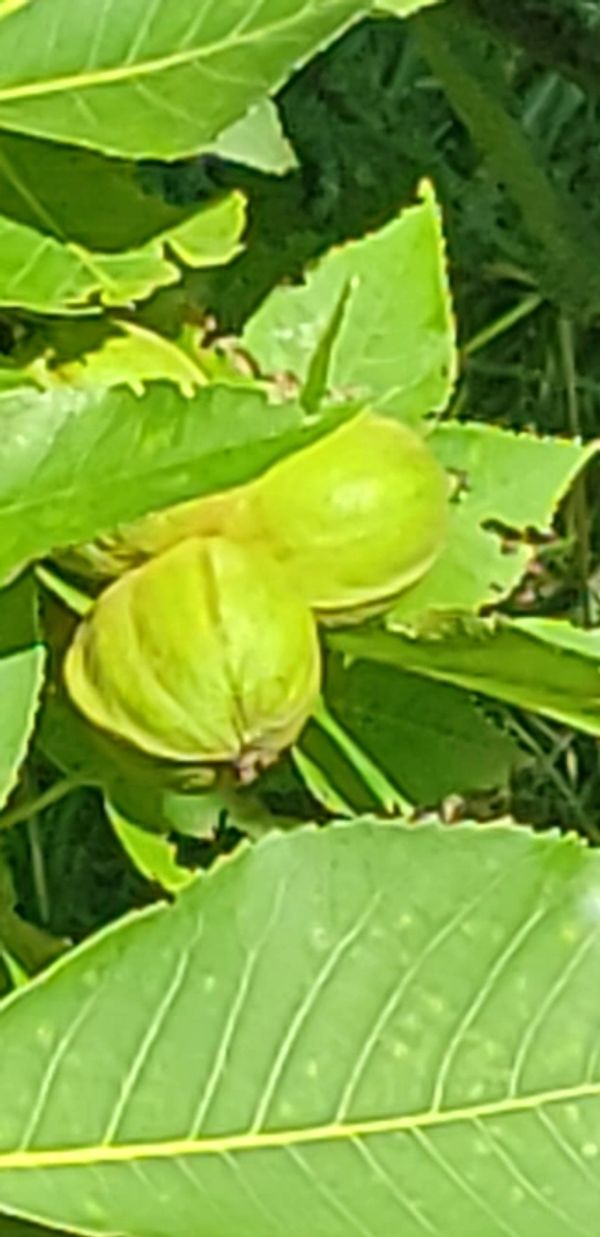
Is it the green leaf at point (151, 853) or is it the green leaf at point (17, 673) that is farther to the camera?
the green leaf at point (151, 853)

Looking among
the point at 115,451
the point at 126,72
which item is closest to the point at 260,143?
the point at 126,72

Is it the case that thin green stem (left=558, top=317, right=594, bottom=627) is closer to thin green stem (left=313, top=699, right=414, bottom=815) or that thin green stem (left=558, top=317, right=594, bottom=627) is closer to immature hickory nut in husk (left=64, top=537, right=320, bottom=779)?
thin green stem (left=313, top=699, right=414, bottom=815)

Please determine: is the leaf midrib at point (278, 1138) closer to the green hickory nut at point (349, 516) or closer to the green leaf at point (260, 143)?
the green hickory nut at point (349, 516)

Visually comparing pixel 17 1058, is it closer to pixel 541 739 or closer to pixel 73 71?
pixel 73 71

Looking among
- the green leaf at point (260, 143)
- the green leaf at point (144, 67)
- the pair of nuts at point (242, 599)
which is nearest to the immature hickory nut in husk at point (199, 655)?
the pair of nuts at point (242, 599)

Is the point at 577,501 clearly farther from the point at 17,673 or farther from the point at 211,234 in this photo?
the point at 17,673

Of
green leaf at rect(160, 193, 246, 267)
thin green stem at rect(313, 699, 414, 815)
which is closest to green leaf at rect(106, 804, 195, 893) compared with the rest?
thin green stem at rect(313, 699, 414, 815)

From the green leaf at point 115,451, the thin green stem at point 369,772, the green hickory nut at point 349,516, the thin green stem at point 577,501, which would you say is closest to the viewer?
the green leaf at point 115,451
